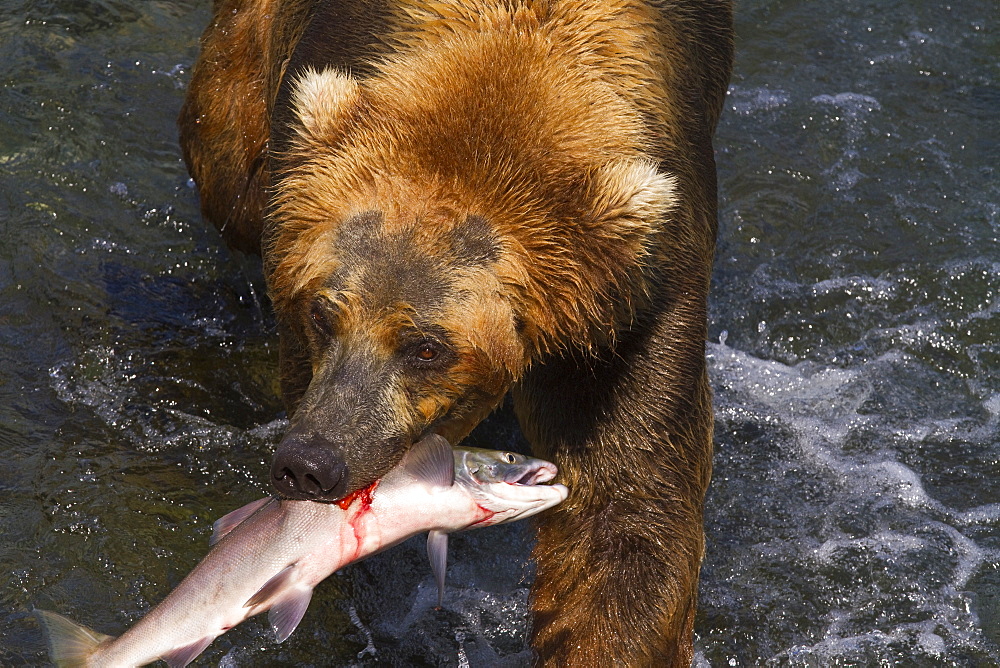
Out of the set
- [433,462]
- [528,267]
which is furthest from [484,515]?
[528,267]

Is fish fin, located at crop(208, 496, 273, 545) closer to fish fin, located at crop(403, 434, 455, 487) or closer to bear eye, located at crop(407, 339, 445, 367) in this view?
fish fin, located at crop(403, 434, 455, 487)

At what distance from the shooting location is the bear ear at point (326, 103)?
3.87m

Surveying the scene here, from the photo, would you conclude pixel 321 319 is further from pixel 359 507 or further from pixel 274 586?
pixel 274 586

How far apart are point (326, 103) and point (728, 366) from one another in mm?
3224

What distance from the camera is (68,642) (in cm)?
352

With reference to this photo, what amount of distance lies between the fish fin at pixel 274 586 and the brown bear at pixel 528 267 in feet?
0.95

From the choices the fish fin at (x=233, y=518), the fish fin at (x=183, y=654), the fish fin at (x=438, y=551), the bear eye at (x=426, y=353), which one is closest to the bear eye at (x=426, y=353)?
the bear eye at (x=426, y=353)

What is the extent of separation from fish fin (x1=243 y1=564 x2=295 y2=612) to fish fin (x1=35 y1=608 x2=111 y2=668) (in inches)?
18.7

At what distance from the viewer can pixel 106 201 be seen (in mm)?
6926

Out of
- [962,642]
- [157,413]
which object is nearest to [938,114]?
[962,642]

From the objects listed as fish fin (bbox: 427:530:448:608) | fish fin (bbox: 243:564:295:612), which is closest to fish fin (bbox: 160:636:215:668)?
fish fin (bbox: 243:564:295:612)

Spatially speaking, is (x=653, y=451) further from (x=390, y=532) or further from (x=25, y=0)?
(x=25, y=0)

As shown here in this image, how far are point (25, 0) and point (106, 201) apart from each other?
7.74 ft

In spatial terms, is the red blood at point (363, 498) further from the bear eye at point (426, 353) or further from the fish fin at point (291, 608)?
the bear eye at point (426, 353)
